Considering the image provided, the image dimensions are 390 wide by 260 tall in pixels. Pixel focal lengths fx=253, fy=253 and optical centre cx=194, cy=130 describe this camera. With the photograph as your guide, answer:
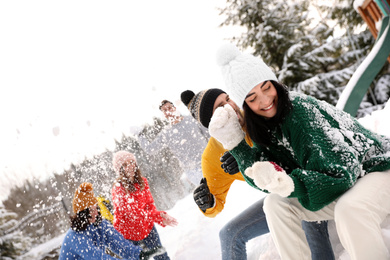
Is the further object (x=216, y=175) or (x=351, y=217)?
(x=216, y=175)

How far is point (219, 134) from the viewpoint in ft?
5.09

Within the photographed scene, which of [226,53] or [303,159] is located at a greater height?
[226,53]

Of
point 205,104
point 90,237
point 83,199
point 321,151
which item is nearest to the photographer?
point 321,151

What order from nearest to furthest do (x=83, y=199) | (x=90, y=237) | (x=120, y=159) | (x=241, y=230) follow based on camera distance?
(x=241, y=230)
(x=90, y=237)
(x=83, y=199)
(x=120, y=159)

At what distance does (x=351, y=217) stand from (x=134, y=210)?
2.55 metres

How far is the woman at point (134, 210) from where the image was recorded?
3.08 meters

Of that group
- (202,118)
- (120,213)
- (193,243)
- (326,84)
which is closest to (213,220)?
(193,243)

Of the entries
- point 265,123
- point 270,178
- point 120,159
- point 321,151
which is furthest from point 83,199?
point 321,151

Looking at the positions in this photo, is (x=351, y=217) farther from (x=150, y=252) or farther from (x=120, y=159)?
(x=120, y=159)

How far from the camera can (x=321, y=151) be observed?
129cm

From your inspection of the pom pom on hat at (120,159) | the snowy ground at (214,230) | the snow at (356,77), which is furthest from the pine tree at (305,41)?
the pom pom on hat at (120,159)

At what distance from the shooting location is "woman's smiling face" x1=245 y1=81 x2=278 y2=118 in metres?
1.53

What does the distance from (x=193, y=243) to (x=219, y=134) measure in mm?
2978

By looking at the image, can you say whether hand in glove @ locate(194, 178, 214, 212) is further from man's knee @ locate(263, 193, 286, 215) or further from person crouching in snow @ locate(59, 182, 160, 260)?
person crouching in snow @ locate(59, 182, 160, 260)
